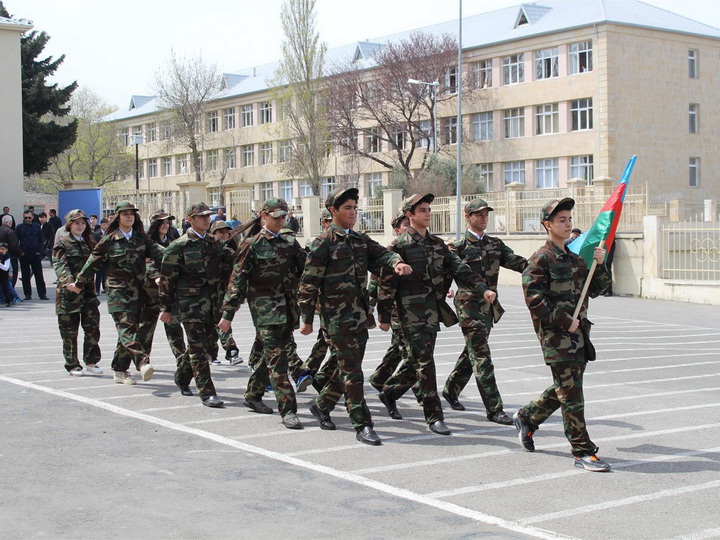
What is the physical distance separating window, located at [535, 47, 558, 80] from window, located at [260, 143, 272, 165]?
2542 centimetres

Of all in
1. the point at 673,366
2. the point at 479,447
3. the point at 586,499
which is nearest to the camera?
the point at 586,499

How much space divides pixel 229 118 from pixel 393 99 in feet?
72.7

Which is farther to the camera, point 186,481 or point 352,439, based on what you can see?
point 352,439

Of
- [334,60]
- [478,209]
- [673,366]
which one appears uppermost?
[334,60]

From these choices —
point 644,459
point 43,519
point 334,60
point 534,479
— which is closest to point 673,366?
point 644,459

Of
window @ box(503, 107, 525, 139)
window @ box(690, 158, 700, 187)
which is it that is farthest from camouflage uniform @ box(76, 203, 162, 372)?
window @ box(690, 158, 700, 187)

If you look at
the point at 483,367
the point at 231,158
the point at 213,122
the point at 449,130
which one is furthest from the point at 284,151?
the point at 483,367

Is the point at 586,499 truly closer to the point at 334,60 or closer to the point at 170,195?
the point at 170,195

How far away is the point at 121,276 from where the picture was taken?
1111 cm

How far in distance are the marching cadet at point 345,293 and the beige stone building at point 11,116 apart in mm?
28537

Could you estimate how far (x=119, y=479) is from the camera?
22.2 feet

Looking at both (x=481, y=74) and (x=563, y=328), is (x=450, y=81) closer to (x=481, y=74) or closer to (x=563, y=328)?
(x=481, y=74)

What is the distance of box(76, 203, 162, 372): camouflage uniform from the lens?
435 inches

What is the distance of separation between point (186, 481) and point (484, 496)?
2.02 metres
